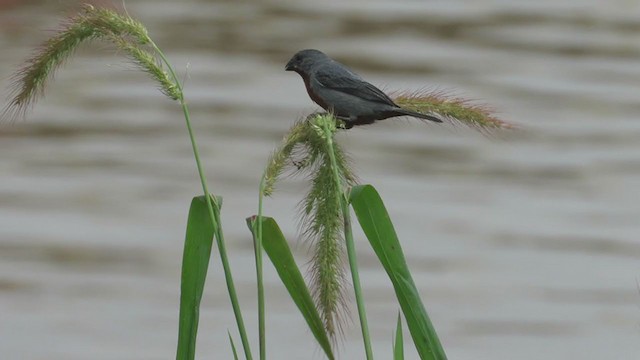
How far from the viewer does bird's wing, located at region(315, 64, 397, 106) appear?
2.68m

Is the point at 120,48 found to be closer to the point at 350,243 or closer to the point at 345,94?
the point at 350,243

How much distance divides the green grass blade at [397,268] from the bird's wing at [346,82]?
0.46m

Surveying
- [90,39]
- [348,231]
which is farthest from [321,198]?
[90,39]

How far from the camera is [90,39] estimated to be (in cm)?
219

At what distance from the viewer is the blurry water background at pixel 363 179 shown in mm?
5984

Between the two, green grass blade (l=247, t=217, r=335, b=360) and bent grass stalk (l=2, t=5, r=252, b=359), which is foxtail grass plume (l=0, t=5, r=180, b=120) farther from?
green grass blade (l=247, t=217, r=335, b=360)

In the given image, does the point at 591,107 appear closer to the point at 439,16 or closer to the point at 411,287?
the point at 439,16

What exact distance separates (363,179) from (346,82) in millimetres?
4823

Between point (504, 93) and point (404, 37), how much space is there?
5.70 feet

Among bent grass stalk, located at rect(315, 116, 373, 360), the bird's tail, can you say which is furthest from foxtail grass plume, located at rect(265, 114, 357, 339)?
the bird's tail

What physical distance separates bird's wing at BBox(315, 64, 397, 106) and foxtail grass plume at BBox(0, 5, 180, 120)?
548 millimetres

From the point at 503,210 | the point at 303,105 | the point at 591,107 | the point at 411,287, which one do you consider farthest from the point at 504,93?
the point at 411,287

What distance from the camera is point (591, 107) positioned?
9438 mm

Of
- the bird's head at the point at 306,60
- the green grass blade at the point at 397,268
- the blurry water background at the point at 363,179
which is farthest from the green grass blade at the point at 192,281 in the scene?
the blurry water background at the point at 363,179
